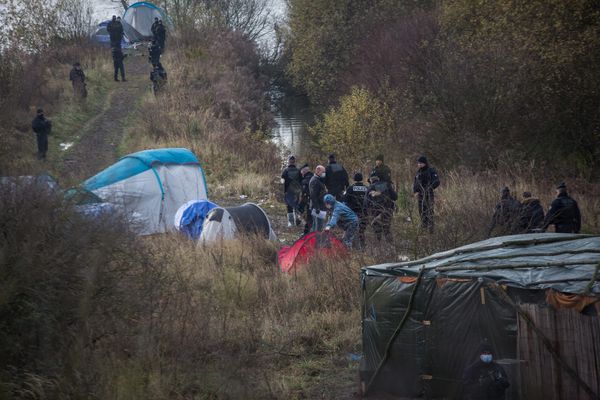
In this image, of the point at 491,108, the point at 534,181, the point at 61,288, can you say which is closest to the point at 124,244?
the point at 61,288

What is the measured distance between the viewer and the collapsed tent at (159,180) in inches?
687

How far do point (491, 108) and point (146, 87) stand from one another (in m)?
15.2

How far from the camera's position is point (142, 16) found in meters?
39.7

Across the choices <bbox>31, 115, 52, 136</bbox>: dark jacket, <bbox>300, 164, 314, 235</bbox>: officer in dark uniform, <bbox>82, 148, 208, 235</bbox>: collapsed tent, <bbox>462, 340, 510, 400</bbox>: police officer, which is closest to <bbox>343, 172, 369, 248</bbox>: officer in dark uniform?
<bbox>300, 164, 314, 235</bbox>: officer in dark uniform

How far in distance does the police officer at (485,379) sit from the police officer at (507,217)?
4718 millimetres

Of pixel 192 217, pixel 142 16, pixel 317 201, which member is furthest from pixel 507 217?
pixel 142 16

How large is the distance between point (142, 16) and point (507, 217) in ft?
99.8

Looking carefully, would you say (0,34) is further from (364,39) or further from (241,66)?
(364,39)

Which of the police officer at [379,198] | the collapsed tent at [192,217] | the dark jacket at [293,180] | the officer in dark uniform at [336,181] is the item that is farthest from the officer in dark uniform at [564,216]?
the collapsed tent at [192,217]

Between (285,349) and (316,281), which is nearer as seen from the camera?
(285,349)

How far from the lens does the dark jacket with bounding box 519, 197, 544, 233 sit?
13385 millimetres

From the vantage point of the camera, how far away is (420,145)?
24.7 meters

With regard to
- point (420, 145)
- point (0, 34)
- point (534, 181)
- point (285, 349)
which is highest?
point (0, 34)

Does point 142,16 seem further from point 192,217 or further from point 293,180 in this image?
point 192,217
